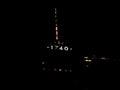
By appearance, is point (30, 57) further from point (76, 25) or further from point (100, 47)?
point (100, 47)

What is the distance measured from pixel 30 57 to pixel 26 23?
59 cm

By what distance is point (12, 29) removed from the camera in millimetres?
3510

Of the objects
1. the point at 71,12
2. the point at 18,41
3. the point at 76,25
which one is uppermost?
the point at 71,12

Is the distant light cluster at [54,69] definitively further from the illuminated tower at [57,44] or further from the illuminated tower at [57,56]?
the illuminated tower at [57,44]

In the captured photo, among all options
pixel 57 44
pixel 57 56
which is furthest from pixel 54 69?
pixel 57 44

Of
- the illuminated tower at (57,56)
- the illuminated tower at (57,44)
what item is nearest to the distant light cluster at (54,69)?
the illuminated tower at (57,56)

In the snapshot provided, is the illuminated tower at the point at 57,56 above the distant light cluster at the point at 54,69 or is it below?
above

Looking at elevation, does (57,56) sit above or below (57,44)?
below

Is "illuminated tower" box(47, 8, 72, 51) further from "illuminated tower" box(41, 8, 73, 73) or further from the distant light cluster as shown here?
the distant light cluster

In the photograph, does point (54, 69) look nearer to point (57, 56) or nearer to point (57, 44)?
point (57, 56)

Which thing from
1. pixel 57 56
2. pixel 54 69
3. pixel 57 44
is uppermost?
pixel 57 44

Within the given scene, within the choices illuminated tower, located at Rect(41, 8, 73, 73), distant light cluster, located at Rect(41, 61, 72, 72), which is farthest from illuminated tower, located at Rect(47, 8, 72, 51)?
distant light cluster, located at Rect(41, 61, 72, 72)

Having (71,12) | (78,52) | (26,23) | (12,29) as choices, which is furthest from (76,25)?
(12,29)

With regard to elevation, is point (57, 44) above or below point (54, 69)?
above
